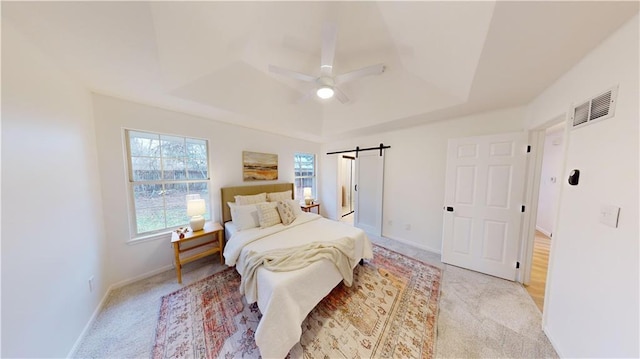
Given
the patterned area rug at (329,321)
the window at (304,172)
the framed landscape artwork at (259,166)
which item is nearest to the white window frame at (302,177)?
the window at (304,172)

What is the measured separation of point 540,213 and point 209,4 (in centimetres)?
661

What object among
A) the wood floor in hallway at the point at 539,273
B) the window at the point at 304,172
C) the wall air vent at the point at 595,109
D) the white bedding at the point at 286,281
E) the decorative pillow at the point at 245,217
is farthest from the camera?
the window at the point at 304,172

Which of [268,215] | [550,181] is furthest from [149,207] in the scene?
[550,181]

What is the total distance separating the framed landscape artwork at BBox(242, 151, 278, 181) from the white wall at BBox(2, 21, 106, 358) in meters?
1.73

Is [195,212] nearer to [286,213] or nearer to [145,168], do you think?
[145,168]

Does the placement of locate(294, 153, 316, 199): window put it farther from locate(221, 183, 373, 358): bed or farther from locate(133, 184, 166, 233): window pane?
locate(133, 184, 166, 233): window pane

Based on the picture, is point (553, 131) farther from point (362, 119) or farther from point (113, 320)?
point (113, 320)

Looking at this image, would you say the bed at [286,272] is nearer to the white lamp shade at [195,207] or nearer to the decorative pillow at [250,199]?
the decorative pillow at [250,199]

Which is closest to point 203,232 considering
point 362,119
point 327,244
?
point 327,244

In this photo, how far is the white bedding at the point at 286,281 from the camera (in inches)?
49.6

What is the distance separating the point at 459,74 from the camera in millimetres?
1770

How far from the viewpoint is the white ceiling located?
1.12m

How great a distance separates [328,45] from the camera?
155 centimetres

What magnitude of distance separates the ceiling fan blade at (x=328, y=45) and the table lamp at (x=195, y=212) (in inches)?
89.2
